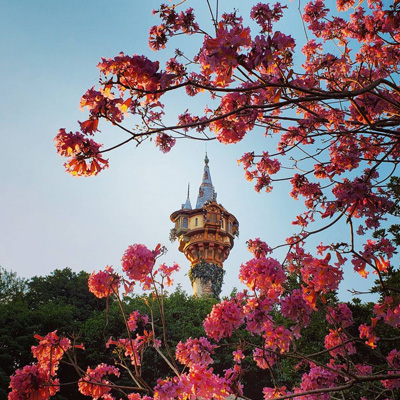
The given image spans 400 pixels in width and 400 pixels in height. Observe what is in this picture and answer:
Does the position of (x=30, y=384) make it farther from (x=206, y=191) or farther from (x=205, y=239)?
(x=206, y=191)

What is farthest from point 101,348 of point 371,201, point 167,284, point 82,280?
point 371,201

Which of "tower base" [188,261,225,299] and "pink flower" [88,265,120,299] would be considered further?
"tower base" [188,261,225,299]

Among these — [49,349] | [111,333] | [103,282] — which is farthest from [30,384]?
[111,333]

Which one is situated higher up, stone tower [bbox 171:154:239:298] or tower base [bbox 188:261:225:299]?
stone tower [bbox 171:154:239:298]

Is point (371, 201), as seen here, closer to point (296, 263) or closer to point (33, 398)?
point (296, 263)

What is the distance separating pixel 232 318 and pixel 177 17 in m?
3.21

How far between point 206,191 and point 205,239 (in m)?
6.71

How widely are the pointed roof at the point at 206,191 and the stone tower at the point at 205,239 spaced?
15 centimetres

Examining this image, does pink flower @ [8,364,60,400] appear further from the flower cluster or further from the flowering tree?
the flower cluster

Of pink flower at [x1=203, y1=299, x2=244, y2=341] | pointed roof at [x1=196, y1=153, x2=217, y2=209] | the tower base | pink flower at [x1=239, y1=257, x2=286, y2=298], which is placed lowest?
pink flower at [x1=203, y1=299, x2=244, y2=341]

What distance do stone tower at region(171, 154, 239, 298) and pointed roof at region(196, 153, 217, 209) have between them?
147 mm

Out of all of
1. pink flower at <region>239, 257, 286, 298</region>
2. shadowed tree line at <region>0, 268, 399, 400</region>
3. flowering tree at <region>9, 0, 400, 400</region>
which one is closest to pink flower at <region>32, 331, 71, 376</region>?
flowering tree at <region>9, 0, 400, 400</region>

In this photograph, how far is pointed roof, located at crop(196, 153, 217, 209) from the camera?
1284 inches

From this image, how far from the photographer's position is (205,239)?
2805 cm
